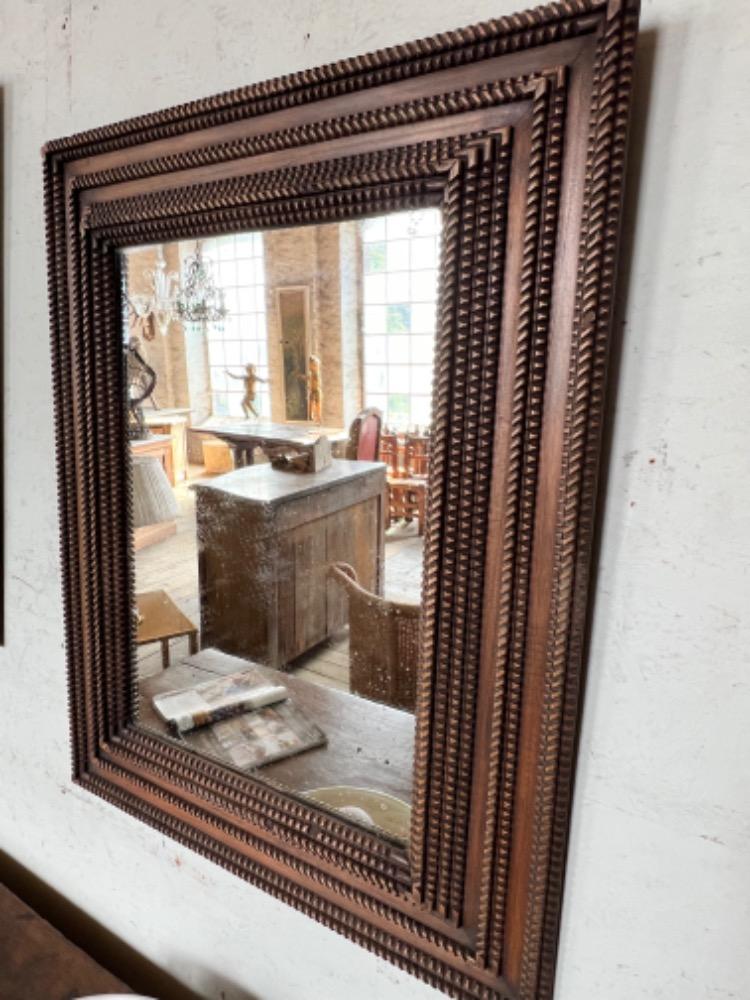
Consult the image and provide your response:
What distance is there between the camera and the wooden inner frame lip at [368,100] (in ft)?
1.45

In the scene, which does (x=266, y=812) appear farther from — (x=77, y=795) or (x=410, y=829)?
(x=77, y=795)

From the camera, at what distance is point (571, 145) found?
441 mm

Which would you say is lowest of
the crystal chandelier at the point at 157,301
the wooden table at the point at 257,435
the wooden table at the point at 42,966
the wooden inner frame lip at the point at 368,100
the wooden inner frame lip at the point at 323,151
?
the wooden table at the point at 42,966

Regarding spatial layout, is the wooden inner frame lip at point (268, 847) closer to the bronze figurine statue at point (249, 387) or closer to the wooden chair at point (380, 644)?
the wooden chair at point (380, 644)

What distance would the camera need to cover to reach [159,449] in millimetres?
760

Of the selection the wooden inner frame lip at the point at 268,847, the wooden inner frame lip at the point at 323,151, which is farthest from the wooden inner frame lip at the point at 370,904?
the wooden inner frame lip at the point at 323,151

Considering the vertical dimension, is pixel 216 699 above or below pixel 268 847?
above

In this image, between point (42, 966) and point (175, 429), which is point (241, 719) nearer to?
point (175, 429)

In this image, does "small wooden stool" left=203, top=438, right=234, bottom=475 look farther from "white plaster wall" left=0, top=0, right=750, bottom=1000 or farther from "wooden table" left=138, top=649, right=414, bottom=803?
"white plaster wall" left=0, top=0, right=750, bottom=1000

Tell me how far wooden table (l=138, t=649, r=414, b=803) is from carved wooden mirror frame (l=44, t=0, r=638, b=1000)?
0.03 m

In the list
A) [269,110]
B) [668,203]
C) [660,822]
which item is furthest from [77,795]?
[668,203]

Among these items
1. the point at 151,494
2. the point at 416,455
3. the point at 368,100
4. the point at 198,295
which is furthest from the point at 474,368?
the point at 151,494

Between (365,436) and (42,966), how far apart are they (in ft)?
2.74

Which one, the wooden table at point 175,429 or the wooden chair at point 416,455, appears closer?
the wooden chair at point 416,455
